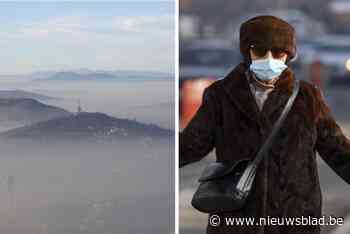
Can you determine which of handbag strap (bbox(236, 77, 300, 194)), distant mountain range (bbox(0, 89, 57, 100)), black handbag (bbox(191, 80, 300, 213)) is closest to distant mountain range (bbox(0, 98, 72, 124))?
distant mountain range (bbox(0, 89, 57, 100))

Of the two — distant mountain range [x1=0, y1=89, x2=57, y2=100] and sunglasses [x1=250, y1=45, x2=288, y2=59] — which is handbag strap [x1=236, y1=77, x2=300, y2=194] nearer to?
sunglasses [x1=250, y1=45, x2=288, y2=59]

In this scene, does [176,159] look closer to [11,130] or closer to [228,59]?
[11,130]

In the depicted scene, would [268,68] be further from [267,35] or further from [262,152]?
[262,152]

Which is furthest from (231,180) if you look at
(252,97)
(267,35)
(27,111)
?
(27,111)

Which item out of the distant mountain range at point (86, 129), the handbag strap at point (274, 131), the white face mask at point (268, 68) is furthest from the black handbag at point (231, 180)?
the distant mountain range at point (86, 129)

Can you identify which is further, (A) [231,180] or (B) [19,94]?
→ (B) [19,94]
